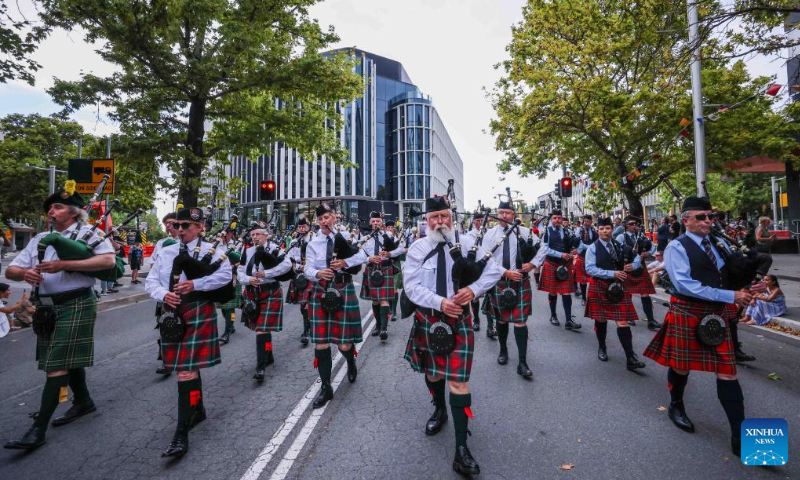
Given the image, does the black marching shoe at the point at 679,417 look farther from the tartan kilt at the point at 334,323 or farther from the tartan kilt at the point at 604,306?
the tartan kilt at the point at 334,323

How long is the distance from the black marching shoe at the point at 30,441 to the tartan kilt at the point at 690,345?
17.3ft

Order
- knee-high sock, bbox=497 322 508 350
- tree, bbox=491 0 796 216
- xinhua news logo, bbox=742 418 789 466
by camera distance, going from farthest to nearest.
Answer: tree, bbox=491 0 796 216
knee-high sock, bbox=497 322 508 350
xinhua news logo, bbox=742 418 789 466

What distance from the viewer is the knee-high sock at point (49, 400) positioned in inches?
130

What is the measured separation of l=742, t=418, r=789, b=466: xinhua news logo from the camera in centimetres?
284

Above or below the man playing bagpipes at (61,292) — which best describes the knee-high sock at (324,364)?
below

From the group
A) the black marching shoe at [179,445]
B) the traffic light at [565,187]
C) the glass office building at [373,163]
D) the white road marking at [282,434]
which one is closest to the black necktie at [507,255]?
the white road marking at [282,434]

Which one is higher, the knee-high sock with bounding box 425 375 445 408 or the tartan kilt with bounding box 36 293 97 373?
the tartan kilt with bounding box 36 293 97 373

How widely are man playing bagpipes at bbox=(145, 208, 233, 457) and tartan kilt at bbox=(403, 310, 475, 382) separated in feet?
5.77

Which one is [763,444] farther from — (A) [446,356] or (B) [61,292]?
(B) [61,292]

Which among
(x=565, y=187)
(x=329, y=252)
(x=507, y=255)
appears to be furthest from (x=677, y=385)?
(x=565, y=187)

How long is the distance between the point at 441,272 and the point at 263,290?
305 centimetres

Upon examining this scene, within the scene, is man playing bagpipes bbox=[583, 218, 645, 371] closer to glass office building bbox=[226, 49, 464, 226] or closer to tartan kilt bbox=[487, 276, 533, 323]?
tartan kilt bbox=[487, 276, 533, 323]

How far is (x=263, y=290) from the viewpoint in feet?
17.3

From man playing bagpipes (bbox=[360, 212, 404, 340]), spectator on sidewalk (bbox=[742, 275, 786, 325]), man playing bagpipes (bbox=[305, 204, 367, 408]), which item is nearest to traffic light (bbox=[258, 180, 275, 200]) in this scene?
man playing bagpipes (bbox=[360, 212, 404, 340])
